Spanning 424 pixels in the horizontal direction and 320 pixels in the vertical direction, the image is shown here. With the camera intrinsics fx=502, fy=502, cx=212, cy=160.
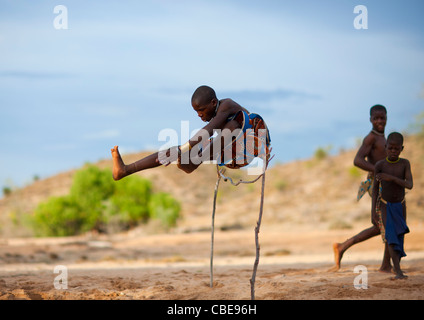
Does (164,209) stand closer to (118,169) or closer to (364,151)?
(364,151)

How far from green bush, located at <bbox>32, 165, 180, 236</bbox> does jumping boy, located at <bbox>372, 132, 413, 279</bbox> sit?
876 inches

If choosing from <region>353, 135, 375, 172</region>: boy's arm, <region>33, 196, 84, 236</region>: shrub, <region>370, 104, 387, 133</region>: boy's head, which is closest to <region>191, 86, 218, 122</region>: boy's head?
<region>353, 135, 375, 172</region>: boy's arm

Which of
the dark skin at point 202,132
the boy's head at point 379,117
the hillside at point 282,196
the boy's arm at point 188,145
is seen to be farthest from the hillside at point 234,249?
the boy's head at point 379,117

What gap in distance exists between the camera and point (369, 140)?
7.91 metres

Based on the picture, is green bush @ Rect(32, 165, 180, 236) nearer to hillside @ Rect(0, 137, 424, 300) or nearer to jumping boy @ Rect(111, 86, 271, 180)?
hillside @ Rect(0, 137, 424, 300)

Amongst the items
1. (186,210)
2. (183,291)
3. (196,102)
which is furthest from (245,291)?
(186,210)

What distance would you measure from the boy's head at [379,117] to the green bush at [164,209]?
21.7 metres

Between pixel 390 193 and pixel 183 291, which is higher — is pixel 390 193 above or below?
above

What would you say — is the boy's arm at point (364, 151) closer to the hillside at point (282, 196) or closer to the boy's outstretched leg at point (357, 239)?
the boy's outstretched leg at point (357, 239)

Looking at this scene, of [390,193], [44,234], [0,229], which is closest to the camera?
[390,193]

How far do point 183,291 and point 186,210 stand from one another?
39664 millimetres

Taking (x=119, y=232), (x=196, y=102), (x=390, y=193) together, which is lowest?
(x=119, y=232)

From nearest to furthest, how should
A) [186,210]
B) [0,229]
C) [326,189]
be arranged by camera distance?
1. [0,229]
2. [326,189]
3. [186,210]
